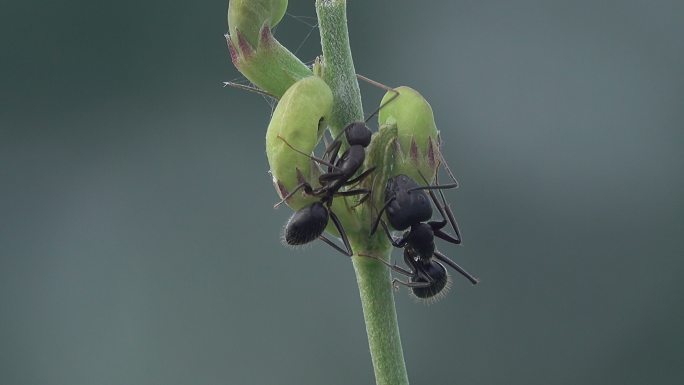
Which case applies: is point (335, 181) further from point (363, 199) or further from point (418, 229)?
point (418, 229)

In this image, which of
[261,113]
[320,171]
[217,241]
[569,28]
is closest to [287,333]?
[217,241]

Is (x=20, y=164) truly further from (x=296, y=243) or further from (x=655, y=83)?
(x=296, y=243)

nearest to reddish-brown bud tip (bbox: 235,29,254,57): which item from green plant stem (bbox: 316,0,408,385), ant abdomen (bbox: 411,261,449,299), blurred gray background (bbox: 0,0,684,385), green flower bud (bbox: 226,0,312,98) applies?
green flower bud (bbox: 226,0,312,98)

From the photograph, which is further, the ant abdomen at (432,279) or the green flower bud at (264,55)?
the ant abdomen at (432,279)

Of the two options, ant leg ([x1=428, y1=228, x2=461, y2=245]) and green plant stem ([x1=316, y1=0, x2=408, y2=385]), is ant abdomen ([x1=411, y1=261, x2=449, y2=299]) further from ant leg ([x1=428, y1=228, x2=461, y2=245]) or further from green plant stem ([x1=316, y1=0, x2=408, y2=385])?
green plant stem ([x1=316, y1=0, x2=408, y2=385])

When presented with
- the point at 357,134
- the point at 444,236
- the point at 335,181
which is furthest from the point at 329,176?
the point at 444,236

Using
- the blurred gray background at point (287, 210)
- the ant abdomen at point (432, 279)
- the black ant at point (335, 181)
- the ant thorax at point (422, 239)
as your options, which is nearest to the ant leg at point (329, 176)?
the black ant at point (335, 181)

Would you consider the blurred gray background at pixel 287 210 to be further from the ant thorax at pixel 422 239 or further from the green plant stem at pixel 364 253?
the green plant stem at pixel 364 253
